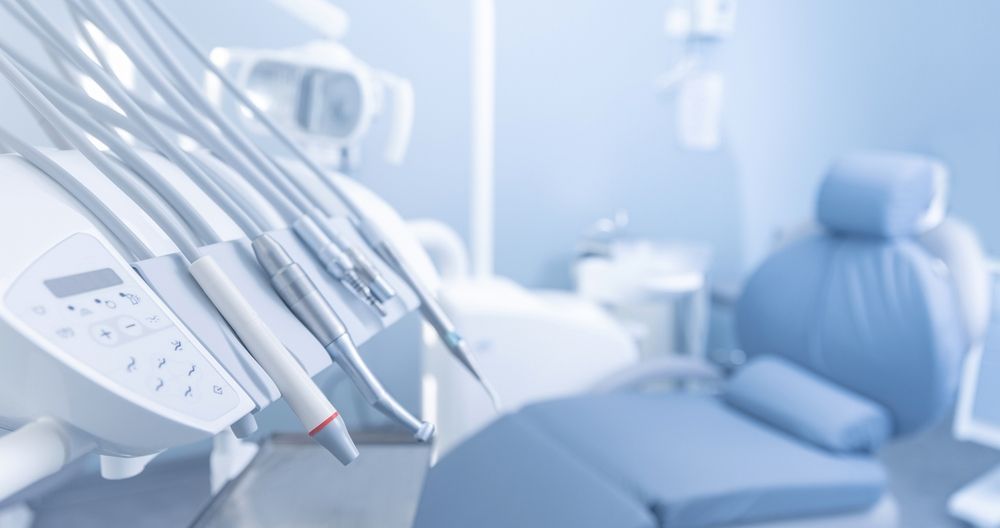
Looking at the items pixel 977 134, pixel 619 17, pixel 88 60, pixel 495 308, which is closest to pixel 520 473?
pixel 495 308

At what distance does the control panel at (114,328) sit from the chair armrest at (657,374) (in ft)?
4.22

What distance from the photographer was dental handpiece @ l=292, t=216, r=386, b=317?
0.37 m

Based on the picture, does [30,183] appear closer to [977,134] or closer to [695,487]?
[695,487]

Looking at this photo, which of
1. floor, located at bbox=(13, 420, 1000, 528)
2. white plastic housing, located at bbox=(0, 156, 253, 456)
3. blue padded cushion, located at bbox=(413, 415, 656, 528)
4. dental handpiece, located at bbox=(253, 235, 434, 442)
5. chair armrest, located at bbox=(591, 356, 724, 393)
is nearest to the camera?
white plastic housing, located at bbox=(0, 156, 253, 456)

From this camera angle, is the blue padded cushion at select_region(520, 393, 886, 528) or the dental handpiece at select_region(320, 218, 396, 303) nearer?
the dental handpiece at select_region(320, 218, 396, 303)

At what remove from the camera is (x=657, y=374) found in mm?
1469

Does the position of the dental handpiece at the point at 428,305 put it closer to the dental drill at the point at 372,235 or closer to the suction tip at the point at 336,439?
the dental drill at the point at 372,235

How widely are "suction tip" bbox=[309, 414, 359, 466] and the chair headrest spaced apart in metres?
1.28

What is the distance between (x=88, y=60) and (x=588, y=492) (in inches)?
34.3

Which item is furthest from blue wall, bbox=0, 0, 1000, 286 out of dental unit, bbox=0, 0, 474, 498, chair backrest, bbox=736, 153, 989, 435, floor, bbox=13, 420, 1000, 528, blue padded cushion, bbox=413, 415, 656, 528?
dental unit, bbox=0, 0, 474, 498

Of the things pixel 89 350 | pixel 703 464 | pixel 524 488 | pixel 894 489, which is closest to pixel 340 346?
pixel 89 350

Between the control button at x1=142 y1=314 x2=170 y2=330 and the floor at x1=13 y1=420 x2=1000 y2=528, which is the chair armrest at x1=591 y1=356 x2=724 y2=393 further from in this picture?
the control button at x1=142 y1=314 x2=170 y2=330

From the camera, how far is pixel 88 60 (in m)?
0.32

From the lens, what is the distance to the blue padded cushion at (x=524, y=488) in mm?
929
